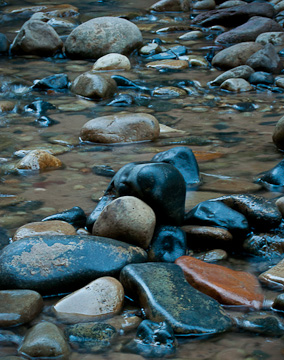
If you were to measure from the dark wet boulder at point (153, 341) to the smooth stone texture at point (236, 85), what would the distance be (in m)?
4.94

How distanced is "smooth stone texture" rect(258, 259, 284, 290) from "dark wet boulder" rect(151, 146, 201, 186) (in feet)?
3.89

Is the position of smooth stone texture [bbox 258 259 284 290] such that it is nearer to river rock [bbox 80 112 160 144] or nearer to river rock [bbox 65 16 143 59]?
river rock [bbox 80 112 160 144]

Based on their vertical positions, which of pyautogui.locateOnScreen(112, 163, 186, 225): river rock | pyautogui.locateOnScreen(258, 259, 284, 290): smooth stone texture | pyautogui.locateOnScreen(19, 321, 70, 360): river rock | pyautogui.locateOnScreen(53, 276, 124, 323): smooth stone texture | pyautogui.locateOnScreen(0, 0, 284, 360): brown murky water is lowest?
pyautogui.locateOnScreen(0, 0, 284, 360): brown murky water

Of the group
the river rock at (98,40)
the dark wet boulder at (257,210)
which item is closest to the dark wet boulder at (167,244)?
the dark wet boulder at (257,210)

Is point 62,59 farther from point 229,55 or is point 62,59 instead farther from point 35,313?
point 35,313

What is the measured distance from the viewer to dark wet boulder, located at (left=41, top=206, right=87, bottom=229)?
2951mm

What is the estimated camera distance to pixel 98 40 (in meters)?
8.20

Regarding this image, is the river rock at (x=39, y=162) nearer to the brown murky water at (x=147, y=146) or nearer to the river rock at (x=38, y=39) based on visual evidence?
the brown murky water at (x=147, y=146)

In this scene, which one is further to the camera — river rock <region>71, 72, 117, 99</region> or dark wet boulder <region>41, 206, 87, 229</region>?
river rock <region>71, 72, 117, 99</region>

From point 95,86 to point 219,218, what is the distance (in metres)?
3.64

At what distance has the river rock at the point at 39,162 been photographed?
3920 millimetres

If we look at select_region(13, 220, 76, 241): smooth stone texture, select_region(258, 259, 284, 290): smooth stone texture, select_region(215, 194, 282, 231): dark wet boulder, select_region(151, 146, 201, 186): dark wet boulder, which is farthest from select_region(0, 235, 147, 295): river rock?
select_region(151, 146, 201, 186): dark wet boulder

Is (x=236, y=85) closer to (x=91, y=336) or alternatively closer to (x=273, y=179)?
(x=273, y=179)

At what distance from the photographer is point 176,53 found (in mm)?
8438
